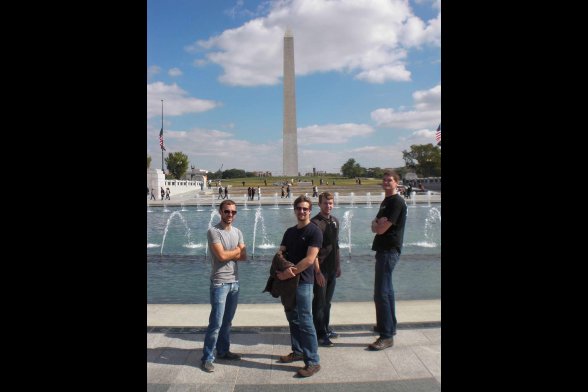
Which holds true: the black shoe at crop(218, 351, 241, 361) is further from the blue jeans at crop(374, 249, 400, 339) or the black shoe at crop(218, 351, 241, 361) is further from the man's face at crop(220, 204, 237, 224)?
the blue jeans at crop(374, 249, 400, 339)

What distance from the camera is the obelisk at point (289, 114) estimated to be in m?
60.8

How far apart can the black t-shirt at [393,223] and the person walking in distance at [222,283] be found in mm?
1490

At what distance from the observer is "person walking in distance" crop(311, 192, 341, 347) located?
490cm

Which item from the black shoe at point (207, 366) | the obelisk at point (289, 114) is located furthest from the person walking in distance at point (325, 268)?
the obelisk at point (289, 114)

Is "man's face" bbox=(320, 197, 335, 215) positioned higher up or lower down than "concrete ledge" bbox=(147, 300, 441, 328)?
higher up

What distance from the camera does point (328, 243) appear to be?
4949 mm

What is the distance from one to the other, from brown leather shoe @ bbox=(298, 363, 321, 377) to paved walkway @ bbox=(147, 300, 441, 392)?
0.05m

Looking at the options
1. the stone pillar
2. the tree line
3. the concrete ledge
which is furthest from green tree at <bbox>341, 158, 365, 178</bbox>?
the concrete ledge
